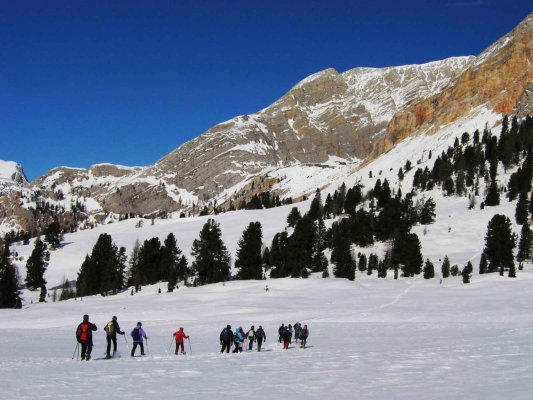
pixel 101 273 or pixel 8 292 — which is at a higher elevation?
pixel 101 273

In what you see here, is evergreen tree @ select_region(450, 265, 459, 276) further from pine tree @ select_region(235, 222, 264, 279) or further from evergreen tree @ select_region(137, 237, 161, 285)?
evergreen tree @ select_region(137, 237, 161, 285)

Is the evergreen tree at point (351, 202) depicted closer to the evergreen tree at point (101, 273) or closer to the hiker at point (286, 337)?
the evergreen tree at point (101, 273)

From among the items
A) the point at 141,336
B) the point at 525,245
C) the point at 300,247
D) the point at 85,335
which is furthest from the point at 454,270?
the point at 85,335

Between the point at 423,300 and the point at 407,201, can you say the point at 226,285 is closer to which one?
the point at 423,300

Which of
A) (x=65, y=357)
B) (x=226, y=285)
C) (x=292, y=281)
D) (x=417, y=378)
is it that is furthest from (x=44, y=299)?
(x=417, y=378)

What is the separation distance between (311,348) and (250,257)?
5473 centimetres

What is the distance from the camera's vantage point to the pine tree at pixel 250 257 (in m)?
79.8

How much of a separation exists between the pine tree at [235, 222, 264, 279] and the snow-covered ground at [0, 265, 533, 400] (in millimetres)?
16625

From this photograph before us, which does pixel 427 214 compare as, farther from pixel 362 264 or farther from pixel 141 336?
pixel 141 336

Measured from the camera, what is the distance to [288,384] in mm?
14656

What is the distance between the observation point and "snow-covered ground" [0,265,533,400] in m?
13.6

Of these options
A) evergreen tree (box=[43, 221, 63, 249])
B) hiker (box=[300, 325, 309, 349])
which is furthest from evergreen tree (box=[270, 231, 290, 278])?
evergreen tree (box=[43, 221, 63, 249])

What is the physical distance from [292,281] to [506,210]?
54.8 metres

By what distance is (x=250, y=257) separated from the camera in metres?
81.6
